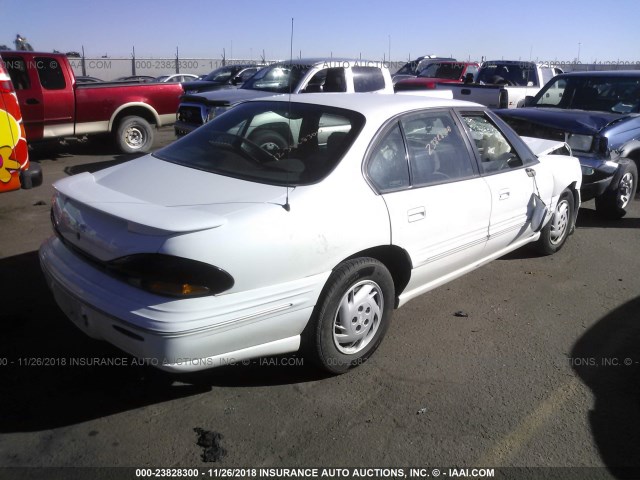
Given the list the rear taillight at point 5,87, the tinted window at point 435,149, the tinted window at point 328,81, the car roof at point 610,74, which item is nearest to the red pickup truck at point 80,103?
the tinted window at point 328,81

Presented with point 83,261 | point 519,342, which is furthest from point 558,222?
point 83,261

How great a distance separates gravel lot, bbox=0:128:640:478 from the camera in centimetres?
272

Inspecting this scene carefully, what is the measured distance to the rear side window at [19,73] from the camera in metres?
9.09

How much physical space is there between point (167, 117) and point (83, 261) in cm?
859

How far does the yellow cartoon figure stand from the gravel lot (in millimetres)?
907

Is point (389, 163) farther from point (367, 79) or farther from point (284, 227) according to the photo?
point (367, 79)

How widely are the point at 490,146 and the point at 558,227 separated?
1.67 m

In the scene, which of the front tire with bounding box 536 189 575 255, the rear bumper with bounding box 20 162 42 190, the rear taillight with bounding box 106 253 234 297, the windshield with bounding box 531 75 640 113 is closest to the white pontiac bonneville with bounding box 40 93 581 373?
the rear taillight with bounding box 106 253 234 297

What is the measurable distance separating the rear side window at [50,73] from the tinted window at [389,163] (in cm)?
784

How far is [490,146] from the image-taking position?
448cm

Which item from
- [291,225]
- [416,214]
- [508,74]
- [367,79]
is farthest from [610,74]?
[291,225]

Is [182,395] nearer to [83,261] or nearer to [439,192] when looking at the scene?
[83,261]

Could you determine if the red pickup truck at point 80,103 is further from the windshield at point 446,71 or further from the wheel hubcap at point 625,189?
the windshield at point 446,71

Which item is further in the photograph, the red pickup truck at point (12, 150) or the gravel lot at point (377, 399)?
the red pickup truck at point (12, 150)
